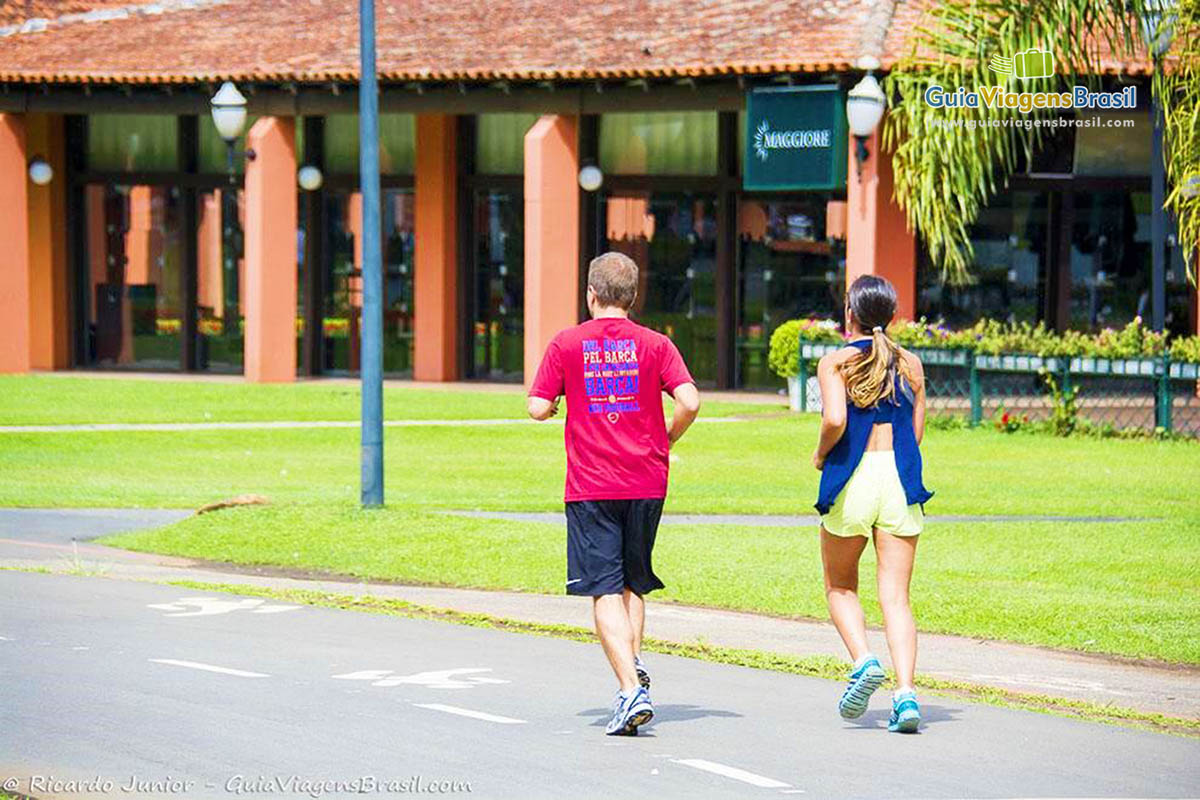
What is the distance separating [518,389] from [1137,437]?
419 inches

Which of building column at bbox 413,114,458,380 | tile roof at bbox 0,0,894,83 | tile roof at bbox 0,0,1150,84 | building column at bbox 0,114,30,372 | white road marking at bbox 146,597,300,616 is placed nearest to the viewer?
white road marking at bbox 146,597,300,616

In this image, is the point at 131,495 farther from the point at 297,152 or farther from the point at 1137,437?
the point at 297,152

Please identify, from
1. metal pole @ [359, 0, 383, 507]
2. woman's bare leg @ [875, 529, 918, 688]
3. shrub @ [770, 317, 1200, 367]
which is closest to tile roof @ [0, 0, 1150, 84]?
shrub @ [770, 317, 1200, 367]

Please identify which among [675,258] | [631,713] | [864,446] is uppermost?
[675,258]

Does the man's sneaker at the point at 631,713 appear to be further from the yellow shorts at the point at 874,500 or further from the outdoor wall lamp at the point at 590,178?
the outdoor wall lamp at the point at 590,178

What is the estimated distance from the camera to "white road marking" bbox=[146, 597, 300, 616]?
1209 cm

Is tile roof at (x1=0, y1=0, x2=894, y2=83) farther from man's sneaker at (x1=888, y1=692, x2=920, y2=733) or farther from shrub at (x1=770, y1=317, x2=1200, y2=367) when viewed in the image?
man's sneaker at (x1=888, y1=692, x2=920, y2=733)

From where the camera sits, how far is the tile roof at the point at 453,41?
27938 millimetres

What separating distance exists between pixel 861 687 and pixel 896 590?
0.45 meters

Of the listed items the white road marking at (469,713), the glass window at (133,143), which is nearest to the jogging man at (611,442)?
the white road marking at (469,713)

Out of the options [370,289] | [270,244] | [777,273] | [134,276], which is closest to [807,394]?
[777,273]

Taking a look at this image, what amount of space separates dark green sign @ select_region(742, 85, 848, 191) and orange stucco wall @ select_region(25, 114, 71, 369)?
40.6 feet

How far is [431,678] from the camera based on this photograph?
32.3ft

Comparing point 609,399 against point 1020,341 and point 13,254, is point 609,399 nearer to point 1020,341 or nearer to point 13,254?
point 1020,341
